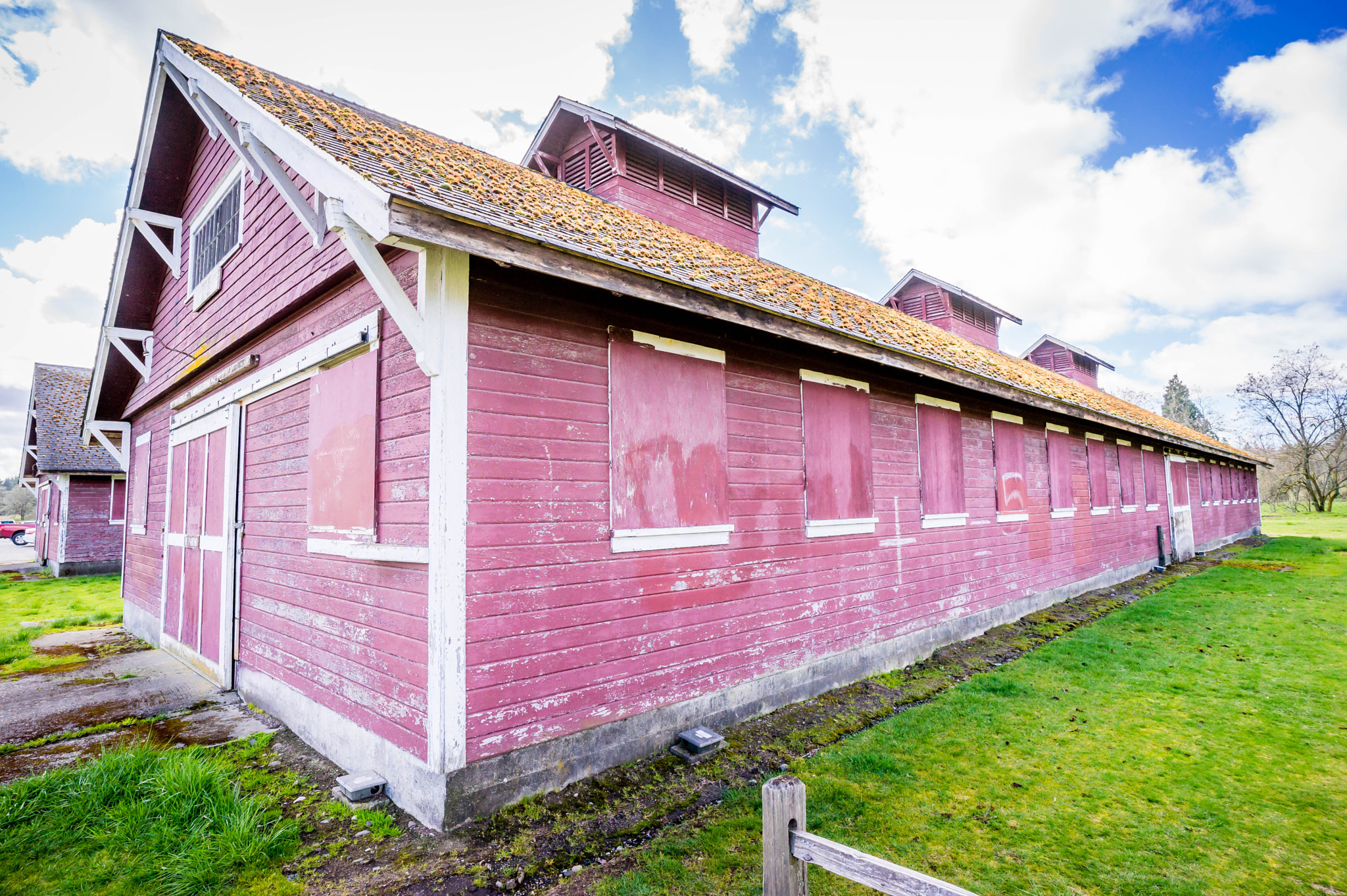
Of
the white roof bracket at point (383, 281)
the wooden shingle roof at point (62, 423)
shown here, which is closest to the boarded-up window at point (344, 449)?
the white roof bracket at point (383, 281)

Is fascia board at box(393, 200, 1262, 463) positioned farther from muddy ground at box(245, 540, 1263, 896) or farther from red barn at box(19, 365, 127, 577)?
red barn at box(19, 365, 127, 577)

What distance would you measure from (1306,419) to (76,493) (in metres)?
71.5

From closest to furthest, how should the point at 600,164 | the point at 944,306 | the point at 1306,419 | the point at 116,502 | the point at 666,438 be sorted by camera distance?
the point at 666,438
the point at 600,164
the point at 944,306
the point at 116,502
the point at 1306,419

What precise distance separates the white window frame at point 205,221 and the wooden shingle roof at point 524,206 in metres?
1.35

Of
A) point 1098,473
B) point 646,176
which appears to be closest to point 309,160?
point 646,176

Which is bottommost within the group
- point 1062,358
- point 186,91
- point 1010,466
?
point 1010,466

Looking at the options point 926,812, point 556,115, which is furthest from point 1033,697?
point 556,115

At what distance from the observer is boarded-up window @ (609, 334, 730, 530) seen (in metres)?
5.09

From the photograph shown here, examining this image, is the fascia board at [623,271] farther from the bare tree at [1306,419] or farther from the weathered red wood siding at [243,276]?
the bare tree at [1306,419]

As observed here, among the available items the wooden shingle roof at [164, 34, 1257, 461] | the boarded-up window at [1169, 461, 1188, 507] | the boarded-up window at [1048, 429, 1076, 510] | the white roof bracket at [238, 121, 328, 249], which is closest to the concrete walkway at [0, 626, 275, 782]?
the white roof bracket at [238, 121, 328, 249]

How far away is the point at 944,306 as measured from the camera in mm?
17734

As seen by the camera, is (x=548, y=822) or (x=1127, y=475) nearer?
(x=548, y=822)

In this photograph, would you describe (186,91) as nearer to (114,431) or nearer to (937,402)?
(114,431)

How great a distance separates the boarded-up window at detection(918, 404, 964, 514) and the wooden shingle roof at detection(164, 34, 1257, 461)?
837 millimetres
